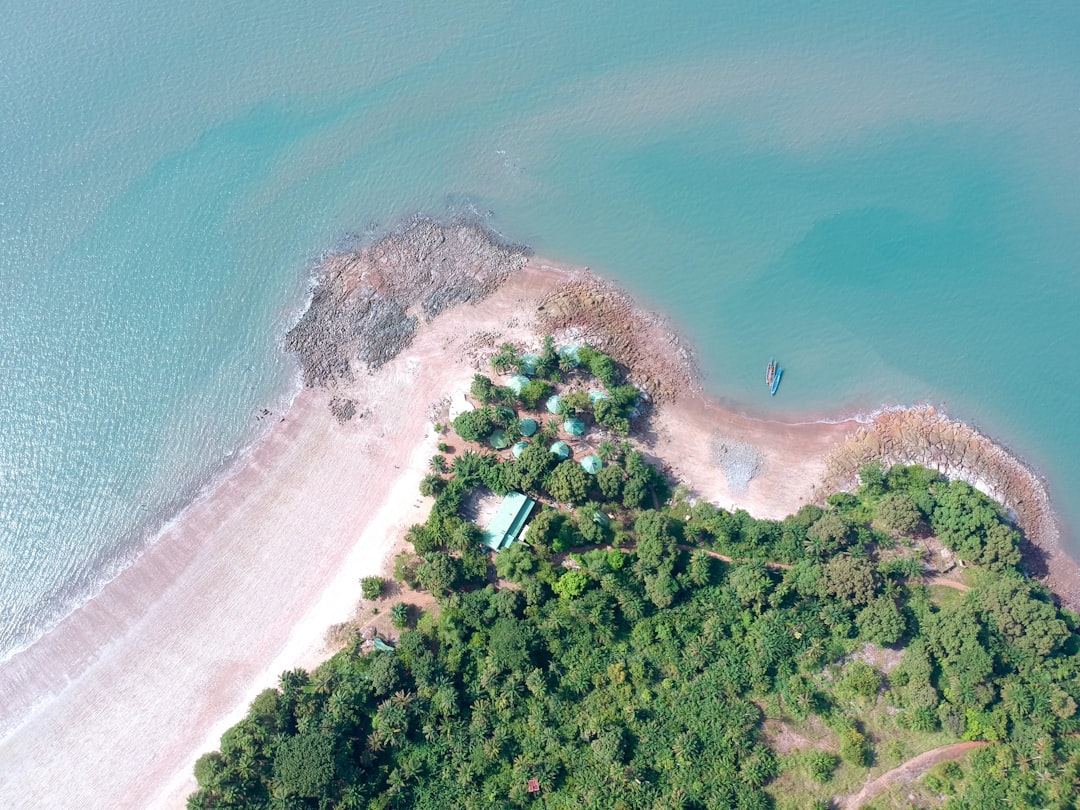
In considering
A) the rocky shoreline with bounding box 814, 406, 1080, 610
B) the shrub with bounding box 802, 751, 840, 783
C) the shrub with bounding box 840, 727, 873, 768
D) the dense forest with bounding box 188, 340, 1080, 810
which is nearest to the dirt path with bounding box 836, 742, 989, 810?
the dense forest with bounding box 188, 340, 1080, 810

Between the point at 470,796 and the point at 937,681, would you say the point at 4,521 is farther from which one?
the point at 937,681

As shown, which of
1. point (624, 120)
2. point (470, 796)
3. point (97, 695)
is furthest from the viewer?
point (624, 120)

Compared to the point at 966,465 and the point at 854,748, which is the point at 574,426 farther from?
the point at 966,465

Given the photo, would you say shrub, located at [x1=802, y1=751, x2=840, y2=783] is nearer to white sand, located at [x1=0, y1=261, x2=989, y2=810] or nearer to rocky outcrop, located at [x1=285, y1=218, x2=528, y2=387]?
white sand, located at [x1=0, y1=261, x2=989, y2=810]

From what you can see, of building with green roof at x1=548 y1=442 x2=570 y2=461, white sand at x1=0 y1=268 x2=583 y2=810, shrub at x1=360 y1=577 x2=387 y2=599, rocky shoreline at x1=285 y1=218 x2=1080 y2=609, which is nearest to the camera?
white sand at x1=0 y1=268 x2=583 y2=810

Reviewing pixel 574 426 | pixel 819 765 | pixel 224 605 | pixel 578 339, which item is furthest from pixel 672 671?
pixel 224 605

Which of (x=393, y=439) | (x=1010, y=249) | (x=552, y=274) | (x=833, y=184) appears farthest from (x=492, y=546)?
(x=1010, y=249)
